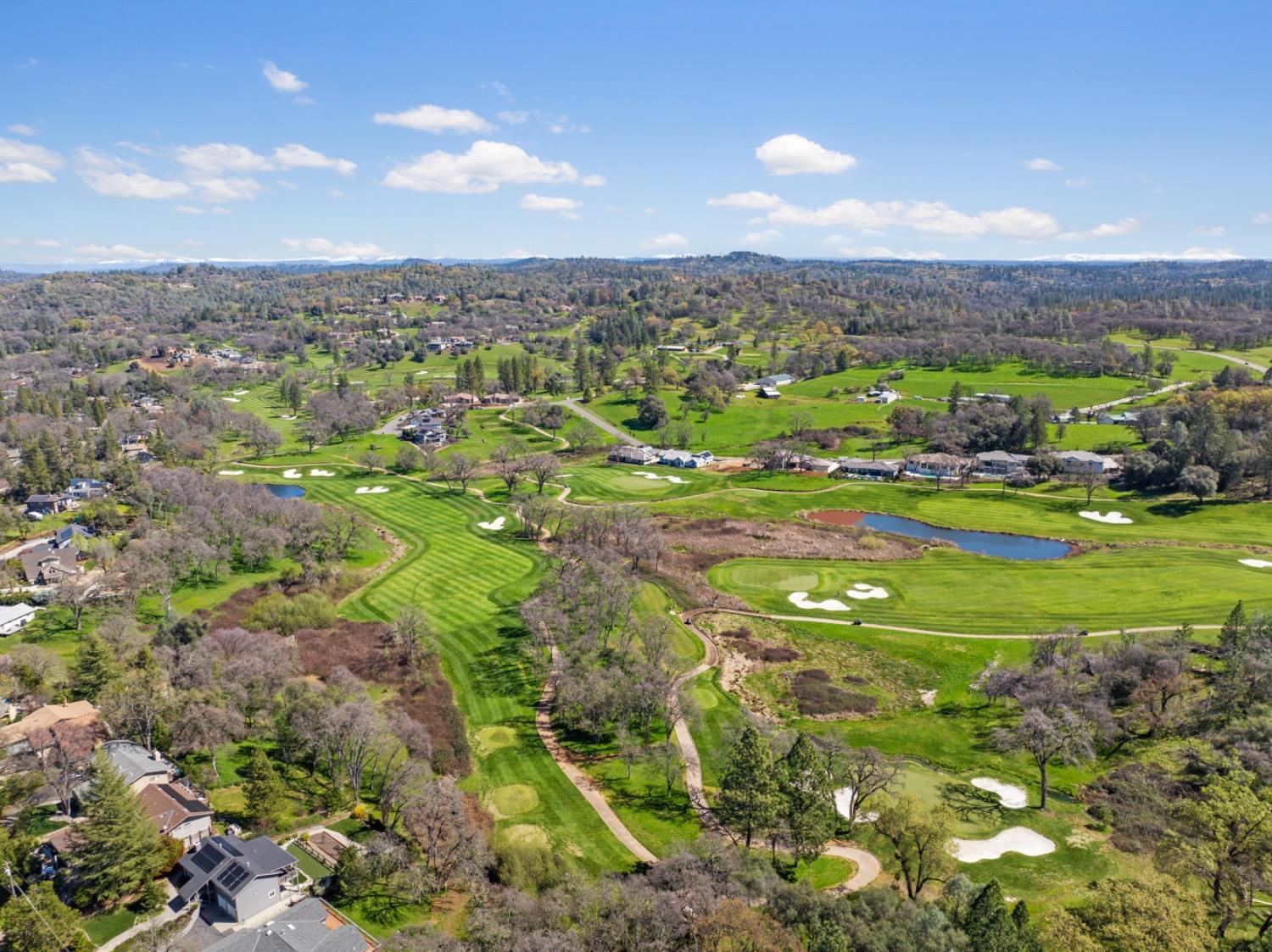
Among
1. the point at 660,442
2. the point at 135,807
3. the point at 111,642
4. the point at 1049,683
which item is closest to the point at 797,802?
the point at 1049,683

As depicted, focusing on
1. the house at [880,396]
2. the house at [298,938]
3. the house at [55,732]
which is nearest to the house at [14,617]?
the house at [55,732]

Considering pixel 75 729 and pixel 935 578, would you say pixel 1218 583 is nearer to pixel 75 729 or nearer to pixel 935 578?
pixel 935 578

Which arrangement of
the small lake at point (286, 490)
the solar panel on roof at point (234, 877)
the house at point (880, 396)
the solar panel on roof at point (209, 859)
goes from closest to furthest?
the solar panel on roof at point (234, 877) < the solar panel on roof at point (209, 859) < the small lake at point (286, 490) < the house at point (880, 396)

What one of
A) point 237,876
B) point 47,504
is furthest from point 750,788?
point 47,504

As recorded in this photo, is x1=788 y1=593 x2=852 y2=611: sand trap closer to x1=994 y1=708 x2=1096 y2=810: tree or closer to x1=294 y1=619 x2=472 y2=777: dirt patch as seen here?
x1=994 y1=708 x2=1096 y2=810: tree

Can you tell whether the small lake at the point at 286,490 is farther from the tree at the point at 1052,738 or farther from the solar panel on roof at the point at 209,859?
the tree at the point at 1052,738

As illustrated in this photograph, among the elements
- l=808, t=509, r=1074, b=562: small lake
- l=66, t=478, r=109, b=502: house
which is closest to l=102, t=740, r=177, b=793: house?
l=66, t=478, r=109, b=502: house

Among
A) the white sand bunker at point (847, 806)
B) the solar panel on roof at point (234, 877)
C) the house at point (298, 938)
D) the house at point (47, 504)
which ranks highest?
the house at point (47, 504)
